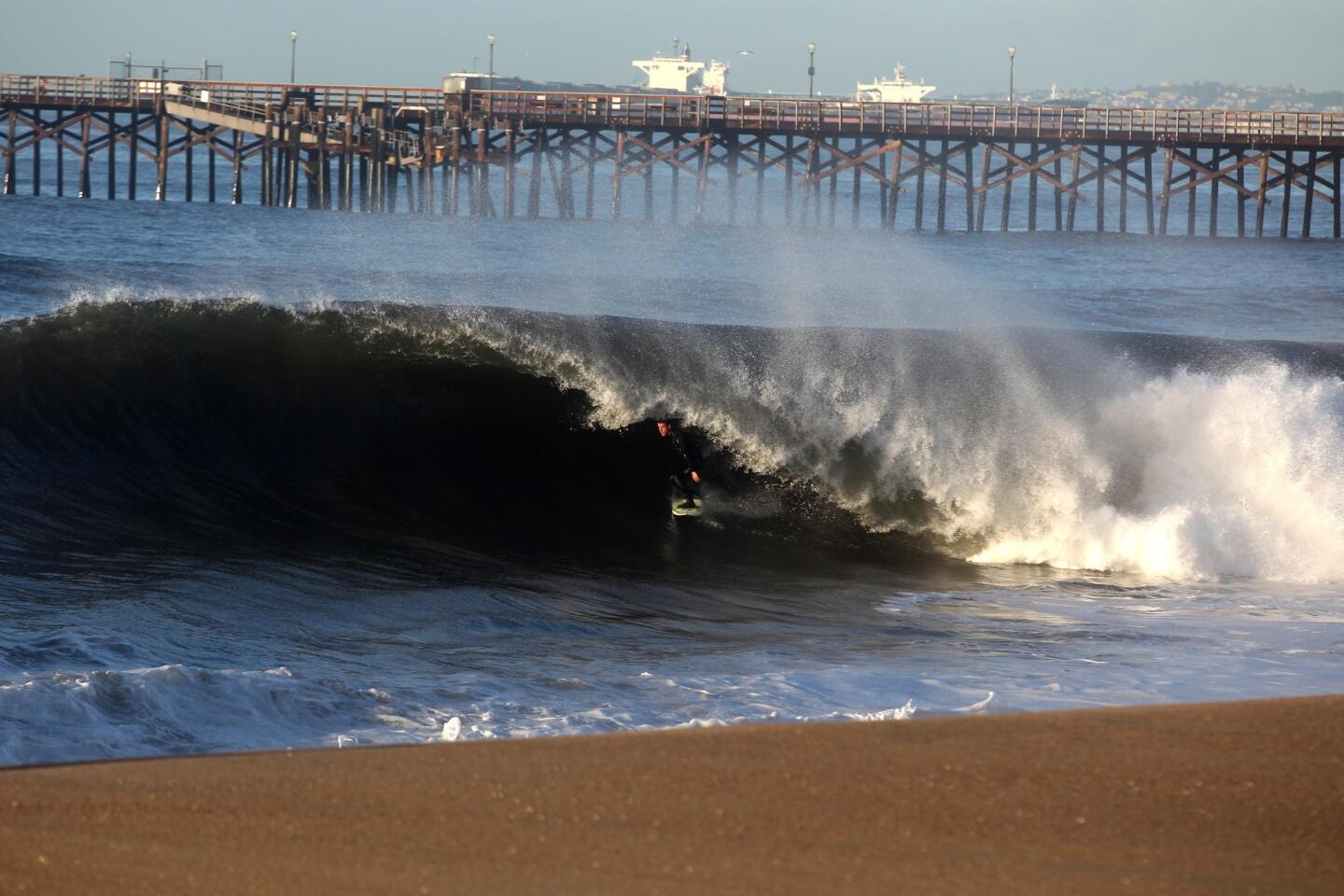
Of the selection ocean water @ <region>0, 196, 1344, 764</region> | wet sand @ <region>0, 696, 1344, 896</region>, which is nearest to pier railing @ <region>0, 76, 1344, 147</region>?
ocean water @ <region>0, 196, 1344, 764</region>

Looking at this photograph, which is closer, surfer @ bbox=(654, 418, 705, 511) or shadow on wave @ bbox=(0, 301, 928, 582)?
shadow on wave @ bbox=(0, 301, 928, 582)

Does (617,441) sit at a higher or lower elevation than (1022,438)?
lower

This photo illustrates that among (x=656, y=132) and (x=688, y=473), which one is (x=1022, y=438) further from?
(x=656, y=132)

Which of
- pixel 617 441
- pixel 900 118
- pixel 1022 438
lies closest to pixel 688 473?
pixel 617 441

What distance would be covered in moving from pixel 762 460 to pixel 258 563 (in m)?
5.26

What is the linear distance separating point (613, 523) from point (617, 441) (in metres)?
1.96

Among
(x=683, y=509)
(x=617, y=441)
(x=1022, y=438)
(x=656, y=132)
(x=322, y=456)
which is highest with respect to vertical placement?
(x=656, y=132)

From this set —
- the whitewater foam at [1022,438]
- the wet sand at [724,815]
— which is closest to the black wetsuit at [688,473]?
the whitewater foam at [1022,438]

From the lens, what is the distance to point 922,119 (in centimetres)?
4384

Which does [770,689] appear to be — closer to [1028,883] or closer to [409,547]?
[1028,883]

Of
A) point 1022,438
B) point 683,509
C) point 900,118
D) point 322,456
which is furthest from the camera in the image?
point 900,118

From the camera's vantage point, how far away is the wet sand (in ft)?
11.7

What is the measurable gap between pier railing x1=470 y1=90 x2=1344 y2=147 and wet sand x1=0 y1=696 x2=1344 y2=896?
4034 cm

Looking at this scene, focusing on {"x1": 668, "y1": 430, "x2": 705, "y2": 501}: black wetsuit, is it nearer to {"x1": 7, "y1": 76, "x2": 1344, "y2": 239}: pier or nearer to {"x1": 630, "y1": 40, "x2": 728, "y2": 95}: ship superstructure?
{"x1": 7, "y1": 76, "x2": 1344, "y2": 239}: pier
